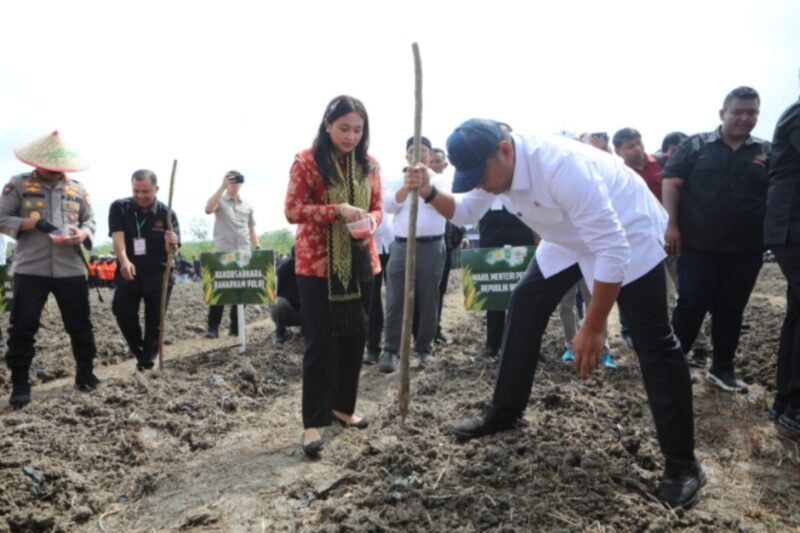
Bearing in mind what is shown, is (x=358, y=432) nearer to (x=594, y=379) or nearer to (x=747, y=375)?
(x=594, y=379)

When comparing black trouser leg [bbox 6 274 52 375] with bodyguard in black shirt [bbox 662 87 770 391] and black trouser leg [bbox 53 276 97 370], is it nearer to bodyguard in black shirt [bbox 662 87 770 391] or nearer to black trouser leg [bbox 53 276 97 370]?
black trouser leg [bbox 53 276 97 370]

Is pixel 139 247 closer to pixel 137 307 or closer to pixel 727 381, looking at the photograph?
pixel 137 307

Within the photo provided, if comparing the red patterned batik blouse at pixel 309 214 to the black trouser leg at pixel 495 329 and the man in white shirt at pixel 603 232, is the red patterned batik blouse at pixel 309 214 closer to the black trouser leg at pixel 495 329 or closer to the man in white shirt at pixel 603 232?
the man in white shirt at pixel 603 232

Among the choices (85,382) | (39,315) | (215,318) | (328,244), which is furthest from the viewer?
(215,318)

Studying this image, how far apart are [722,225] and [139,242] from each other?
4893 millimetres

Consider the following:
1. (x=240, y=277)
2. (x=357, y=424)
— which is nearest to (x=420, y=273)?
(x=357, y=424)

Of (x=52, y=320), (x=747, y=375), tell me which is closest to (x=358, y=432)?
(x=747, y=375)

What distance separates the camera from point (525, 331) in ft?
10.1

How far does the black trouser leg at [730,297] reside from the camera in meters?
4.23

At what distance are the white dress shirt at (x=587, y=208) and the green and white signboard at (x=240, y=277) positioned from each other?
3.95m

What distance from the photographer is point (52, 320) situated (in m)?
9.39

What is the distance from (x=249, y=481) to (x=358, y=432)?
79 centimetres

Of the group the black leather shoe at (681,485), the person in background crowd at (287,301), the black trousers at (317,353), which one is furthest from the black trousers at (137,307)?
the black leather shoe at (681,485)

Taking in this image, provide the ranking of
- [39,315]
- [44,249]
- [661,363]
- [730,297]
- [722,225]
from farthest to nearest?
[39,315] → [44,249] → [730,297] → [722,225] → [661,363]
